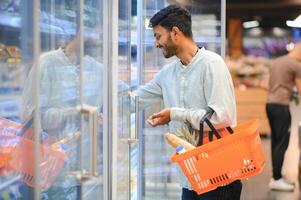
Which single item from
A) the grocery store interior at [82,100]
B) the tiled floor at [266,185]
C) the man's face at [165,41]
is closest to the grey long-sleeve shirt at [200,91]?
the man's face at [165,41]

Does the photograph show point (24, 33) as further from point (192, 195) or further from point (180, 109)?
point (192, 195)

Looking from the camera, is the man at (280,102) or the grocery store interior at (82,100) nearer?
the grocery store interior at (82,100)

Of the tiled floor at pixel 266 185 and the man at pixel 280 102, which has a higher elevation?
the man at pixel 280 102

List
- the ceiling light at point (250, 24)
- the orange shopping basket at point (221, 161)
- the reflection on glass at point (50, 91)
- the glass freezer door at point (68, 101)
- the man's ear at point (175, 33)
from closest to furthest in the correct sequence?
the reflection on glass at point (50, 91)
the glass freezer door at point (68, 101)
the orange shopping basket at point (221, 161)
the man's ear at point (175, 33)
the ceiling light at point (250, 24)

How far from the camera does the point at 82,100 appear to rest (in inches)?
104

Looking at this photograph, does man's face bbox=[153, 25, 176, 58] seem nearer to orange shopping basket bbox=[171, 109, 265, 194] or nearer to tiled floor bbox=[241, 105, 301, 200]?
orange shopping basket bbox=[171, 109, 265, 194]

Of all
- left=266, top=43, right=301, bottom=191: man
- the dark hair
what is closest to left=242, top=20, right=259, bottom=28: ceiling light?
left=266, top=43, right=301, bottom=191: man

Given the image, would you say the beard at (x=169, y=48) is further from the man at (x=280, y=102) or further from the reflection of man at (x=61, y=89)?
the man at (x=280, y=102)

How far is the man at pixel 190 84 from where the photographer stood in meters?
2.61

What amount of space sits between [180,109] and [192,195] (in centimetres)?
50

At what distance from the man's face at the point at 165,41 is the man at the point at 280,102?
3.50 meters

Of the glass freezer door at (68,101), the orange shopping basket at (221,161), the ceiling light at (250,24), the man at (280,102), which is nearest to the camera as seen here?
the glass freezer door at (68,101)

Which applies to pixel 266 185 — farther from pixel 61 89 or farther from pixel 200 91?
pixel 61 89

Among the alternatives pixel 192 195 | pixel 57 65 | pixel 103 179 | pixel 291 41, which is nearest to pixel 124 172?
pixel 103 179
